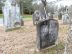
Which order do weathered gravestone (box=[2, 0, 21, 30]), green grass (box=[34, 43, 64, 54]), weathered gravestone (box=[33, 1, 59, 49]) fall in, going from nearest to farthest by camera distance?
green grass (box=[34, 43, 64, 54]) → weathered gravestone (box=[33, 1, 59, 49]) → weathered gravestone (box=[2, 0, 21, 30])

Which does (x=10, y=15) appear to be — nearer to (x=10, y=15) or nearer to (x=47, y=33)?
(x=10, y=15)

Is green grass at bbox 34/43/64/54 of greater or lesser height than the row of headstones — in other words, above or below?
below

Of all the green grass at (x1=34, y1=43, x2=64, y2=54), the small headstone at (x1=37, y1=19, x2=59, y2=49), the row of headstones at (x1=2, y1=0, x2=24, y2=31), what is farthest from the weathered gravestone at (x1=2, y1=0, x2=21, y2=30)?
the green grass at (x1=34, y1=43, x2=64, y2=54)

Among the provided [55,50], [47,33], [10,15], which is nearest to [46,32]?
[47,33]

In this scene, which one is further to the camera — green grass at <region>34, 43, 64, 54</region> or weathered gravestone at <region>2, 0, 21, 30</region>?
weathered gravestone at <region>2, 0, 21, 30</region>

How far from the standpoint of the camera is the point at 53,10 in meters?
21.8

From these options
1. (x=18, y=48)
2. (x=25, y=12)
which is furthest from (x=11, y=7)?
(x=25, y=12)

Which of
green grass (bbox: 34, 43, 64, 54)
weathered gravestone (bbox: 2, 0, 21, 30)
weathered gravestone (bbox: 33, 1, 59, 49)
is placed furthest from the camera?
weathered gravestone (bbox: 2, 0, 21, 30)

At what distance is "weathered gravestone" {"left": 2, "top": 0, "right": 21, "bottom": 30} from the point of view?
10.1 m

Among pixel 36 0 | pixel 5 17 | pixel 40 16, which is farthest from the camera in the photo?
pixel 36 0

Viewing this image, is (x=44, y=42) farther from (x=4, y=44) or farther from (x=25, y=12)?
(x=25, y=12)

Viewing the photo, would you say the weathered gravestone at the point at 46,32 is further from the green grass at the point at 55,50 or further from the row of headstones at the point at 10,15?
the row of headstones at the point at 10,15

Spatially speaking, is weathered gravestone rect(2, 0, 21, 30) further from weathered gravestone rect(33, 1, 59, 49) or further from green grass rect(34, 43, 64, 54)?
green grass rect(34, 43, 64, 54)

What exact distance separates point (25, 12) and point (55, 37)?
74.1 ft
